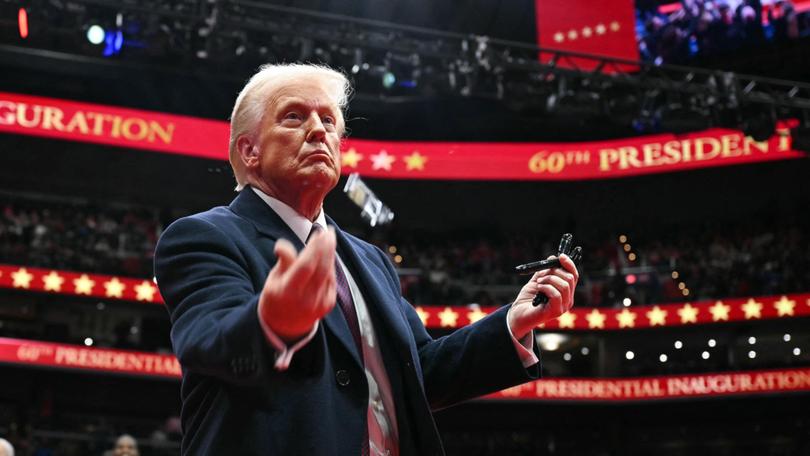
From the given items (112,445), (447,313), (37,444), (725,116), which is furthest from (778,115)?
(37,444)

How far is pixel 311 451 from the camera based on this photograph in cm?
151

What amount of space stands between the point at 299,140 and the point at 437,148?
682 inches

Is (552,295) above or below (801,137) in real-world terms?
below

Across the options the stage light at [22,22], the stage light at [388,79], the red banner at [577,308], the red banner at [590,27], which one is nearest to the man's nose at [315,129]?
the stage light at [22,22]

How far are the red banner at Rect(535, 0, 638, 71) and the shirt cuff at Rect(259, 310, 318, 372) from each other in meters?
11.5

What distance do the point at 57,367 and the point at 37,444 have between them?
1211 mm

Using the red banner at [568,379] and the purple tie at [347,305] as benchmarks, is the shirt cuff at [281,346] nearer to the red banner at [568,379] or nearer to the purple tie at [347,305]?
the purple tie at [347,305]

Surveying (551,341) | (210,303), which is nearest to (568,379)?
(551,341)

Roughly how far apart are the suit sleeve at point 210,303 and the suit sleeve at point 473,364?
1.80 ft

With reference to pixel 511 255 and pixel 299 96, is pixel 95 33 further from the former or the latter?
pixel 511 255

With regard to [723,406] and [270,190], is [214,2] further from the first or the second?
[723,406]

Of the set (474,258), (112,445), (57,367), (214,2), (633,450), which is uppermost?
(214,2)

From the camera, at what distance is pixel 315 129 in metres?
1.76

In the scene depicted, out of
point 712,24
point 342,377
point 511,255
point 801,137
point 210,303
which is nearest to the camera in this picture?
point 210,303
